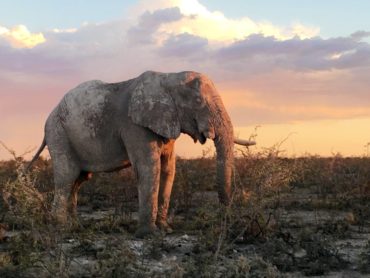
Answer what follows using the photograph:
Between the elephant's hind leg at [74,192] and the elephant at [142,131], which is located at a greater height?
the elephant at [142,131]

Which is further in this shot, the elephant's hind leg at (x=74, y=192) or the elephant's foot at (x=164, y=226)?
the elephant's hind leg at (x=74, y=192)

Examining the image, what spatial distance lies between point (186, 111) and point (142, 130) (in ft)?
2.27

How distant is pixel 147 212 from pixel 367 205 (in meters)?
4.54

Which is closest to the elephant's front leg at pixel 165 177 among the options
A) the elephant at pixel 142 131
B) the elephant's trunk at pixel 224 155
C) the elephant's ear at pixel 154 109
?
the elephant at pixel 142 131

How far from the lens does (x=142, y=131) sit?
9.13 meters

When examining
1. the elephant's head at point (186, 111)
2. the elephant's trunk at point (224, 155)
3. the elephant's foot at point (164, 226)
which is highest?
the elephant's head at point (186, 111)

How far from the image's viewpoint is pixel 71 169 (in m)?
10.2

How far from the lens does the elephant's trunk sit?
8.82m

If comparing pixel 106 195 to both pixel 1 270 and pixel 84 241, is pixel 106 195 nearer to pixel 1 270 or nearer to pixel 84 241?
pixel 84 241

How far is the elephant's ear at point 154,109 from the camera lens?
9.03m

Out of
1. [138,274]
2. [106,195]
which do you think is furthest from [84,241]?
[106,195]

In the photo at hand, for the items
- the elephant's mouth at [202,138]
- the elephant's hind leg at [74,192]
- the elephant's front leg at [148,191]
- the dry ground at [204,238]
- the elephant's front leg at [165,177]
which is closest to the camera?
the dry ground at [204,238]

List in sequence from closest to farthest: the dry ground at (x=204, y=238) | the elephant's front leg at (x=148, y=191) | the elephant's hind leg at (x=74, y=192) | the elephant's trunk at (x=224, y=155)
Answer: the dry ground at (x=204, y=238) < the elephant's trunk at (x=224, y=155) < the elephant's front leg at (x=148, y=191) < the elephant's hind leg at (x=74, y=192)

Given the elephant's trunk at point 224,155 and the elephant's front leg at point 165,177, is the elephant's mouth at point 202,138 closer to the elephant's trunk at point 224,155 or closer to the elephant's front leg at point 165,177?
the elephant's trunk at point 224,155
